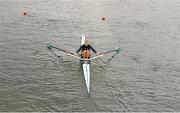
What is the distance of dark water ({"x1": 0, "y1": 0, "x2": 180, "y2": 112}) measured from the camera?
21.1 meters

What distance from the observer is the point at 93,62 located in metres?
26.0

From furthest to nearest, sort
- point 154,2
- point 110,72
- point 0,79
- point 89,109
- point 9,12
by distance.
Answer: point 154,2, point 9,12, point 110,72, point 0,79, point 89,109

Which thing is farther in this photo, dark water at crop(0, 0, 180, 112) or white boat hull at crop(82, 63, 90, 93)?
white boat hull at crop(82, 63, 90, 93)

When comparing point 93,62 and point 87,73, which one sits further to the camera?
point 93,62

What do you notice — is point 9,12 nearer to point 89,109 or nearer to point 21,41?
point 21,41

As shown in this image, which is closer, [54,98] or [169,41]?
[54,98]

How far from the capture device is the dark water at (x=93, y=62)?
830 inches

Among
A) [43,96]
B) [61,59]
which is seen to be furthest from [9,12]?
[43,96]

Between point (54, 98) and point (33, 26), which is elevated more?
point (33, 26)

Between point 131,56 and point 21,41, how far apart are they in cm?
1007

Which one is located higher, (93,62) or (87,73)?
(93,62)

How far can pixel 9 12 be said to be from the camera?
37344 millimetres

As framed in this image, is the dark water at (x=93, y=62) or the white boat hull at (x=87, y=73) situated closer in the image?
the dark water at (x=93, y=62)

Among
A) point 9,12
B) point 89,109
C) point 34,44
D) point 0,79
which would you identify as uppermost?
point 9,12
